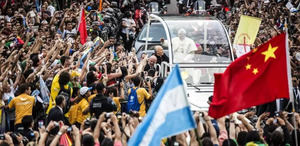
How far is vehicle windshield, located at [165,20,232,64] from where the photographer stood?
54.5 feet

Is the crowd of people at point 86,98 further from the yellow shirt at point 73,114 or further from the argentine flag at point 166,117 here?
→ the argentine flag at point 166,117

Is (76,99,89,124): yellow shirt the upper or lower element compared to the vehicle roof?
lower

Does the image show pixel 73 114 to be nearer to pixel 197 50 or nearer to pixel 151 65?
pixel 197 50

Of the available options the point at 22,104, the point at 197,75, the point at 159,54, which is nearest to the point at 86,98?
the point at 22,104

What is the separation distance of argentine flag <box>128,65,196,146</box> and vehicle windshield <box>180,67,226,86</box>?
7.43 meters

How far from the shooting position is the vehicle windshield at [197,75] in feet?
52.5

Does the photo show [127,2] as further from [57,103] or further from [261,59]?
[261,59]

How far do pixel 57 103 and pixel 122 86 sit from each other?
3069 mm

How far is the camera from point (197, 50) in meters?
16.7

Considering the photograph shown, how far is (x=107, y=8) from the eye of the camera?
29.0m

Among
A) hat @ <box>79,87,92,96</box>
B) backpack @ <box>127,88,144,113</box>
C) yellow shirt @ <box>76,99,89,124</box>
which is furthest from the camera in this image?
backpack @ <box>127,88,144,113</box>

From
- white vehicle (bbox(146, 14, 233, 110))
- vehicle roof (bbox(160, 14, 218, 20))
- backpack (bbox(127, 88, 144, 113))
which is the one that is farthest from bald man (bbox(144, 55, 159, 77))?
backpack (bbox(127, 88, 144, 113))

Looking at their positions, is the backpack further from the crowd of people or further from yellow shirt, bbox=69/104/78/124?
yellow shirt, bbox=69/104/78/124

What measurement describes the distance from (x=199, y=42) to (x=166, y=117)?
28.9ft
